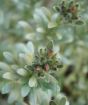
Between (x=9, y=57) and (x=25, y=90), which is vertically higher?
(x=9, y=57)

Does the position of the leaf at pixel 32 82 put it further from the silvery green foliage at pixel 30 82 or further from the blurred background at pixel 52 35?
the blurred background at pixel 52 35

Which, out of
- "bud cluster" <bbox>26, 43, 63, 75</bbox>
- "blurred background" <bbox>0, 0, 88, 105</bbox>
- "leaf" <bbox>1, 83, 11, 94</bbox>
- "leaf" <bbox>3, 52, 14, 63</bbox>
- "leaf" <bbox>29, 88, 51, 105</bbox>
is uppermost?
"blurred background" <bbox>0, 0, 88, 105</bbox>

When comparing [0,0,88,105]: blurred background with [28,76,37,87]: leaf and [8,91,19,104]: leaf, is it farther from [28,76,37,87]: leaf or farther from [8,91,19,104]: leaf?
Result: [28,76,37,87]: leaf

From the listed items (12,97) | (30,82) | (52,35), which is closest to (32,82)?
(30,82)

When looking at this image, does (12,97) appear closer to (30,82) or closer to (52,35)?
(30,82)

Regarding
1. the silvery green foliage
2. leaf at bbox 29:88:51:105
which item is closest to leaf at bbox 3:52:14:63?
the silvery green foliage

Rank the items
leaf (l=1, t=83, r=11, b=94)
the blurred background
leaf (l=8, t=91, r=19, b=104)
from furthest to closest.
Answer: the blurred background → leaf (l=8, t=91, r=19, b=104) → leaf (l=1, t=83, r=11, b=94)

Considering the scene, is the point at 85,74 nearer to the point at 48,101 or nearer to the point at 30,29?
the point at 30,29
